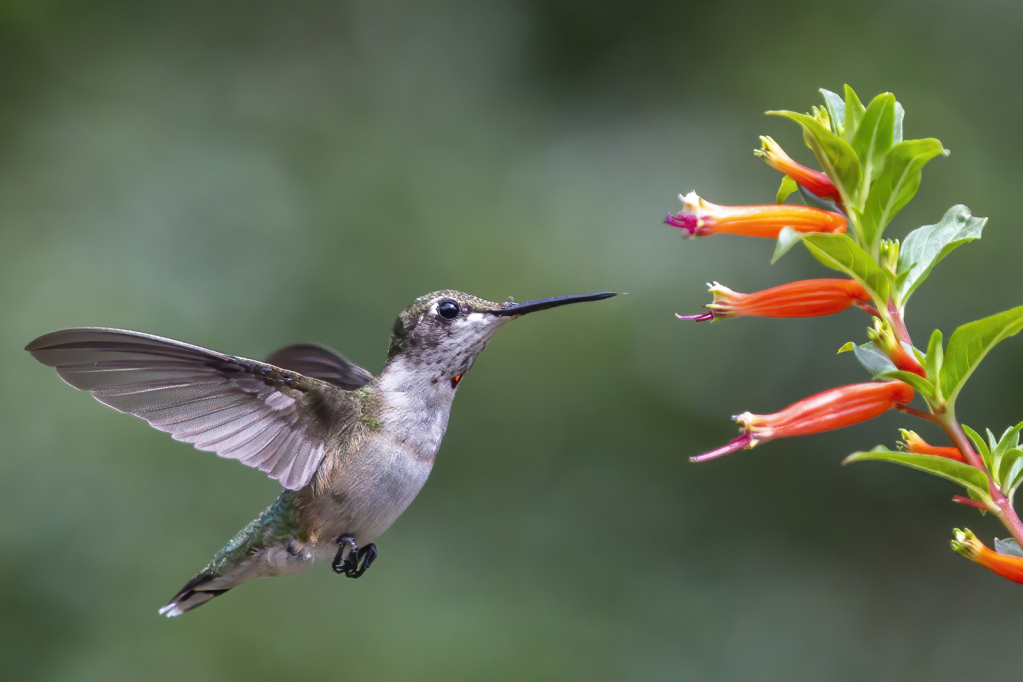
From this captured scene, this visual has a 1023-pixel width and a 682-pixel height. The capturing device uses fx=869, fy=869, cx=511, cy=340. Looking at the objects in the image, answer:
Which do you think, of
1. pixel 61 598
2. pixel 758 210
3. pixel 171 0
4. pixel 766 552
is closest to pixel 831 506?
pixel 766 552

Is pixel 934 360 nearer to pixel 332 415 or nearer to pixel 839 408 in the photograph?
pixel 839 408

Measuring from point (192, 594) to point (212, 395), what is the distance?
0.86 m

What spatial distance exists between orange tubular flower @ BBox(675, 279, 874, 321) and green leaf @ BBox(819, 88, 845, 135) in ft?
0.81

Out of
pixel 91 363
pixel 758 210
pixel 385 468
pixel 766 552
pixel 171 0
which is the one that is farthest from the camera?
pixel 171 0

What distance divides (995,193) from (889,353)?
3.91 metres

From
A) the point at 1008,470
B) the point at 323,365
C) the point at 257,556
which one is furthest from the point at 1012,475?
the point at 323,365

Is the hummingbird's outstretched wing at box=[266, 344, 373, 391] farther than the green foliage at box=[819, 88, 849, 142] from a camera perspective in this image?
Yes

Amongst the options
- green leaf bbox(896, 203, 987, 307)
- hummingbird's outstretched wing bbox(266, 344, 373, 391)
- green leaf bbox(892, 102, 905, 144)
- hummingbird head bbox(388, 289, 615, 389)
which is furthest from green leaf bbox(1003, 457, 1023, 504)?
hummingbird's outstretched wing bbox(266, 344, 373, 391)

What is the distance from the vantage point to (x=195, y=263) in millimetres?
5004

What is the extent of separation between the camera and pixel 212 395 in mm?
2262

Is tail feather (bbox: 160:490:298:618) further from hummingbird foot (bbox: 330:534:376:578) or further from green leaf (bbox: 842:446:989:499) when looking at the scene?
green leaf (bbox: 842:446:989:499)

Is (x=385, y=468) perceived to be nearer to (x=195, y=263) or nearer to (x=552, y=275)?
(x=552, y=275)

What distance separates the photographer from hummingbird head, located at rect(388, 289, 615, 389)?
7.59 ft

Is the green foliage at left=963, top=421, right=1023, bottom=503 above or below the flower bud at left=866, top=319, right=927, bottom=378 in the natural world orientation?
below
